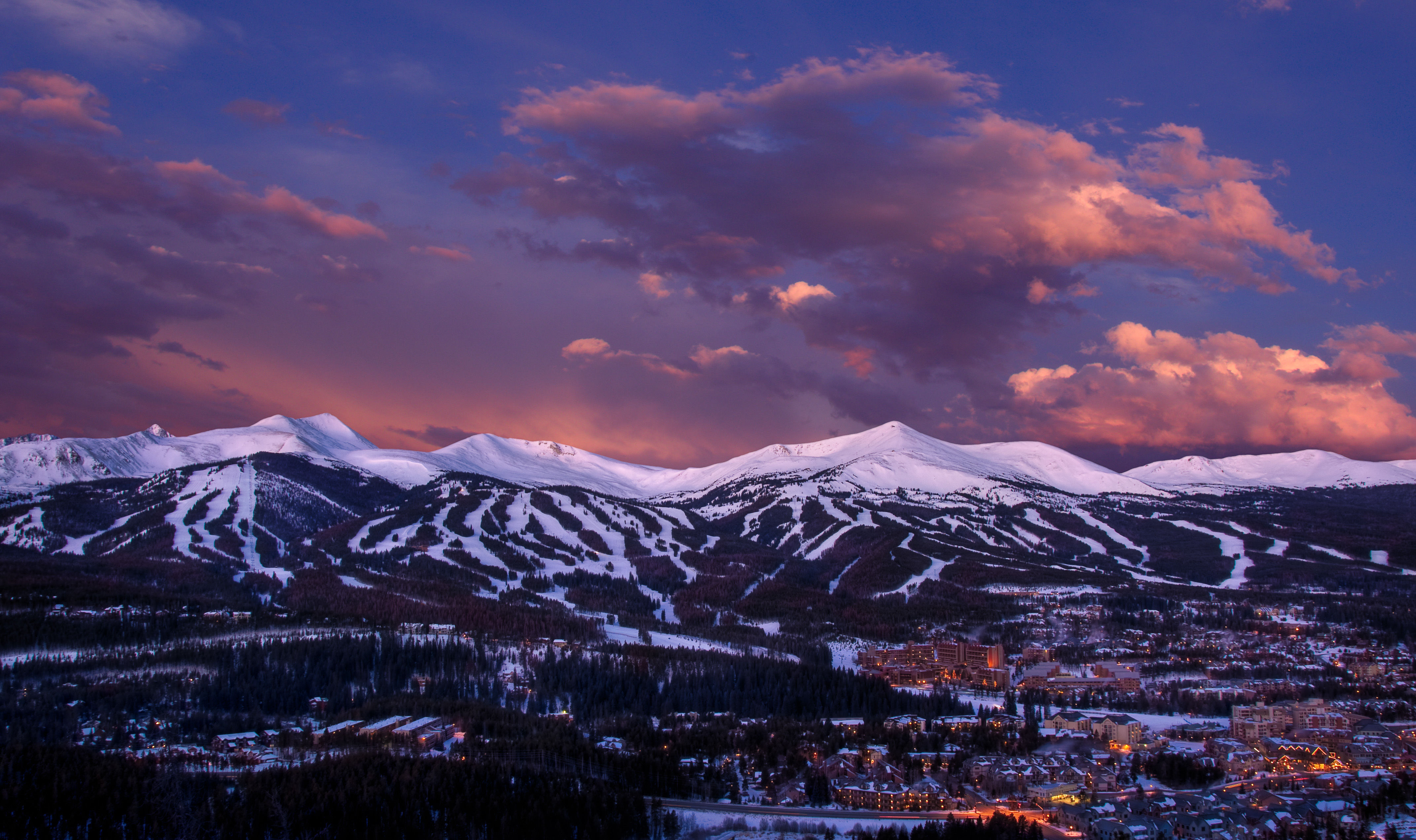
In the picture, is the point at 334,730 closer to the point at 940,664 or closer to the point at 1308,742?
the point at 940,664

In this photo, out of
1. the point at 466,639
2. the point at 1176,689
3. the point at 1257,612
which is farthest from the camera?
the point at 1257,612

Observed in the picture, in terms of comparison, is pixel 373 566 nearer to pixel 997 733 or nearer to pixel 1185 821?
pixel 997 733

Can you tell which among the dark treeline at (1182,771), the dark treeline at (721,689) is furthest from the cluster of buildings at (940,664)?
the dark treeline at (1182,771)

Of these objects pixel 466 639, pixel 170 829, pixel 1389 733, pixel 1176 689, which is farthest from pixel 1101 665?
pixel 170 829

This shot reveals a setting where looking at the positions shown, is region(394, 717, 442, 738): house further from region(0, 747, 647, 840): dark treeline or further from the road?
the road

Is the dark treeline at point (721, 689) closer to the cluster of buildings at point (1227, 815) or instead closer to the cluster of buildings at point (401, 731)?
the cluster of buildings at point (401, 731)

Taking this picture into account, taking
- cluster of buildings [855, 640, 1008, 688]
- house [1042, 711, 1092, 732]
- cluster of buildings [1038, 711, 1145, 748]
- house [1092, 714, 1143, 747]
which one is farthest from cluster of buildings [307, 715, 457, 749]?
cluster of buildings [855, 640, 1008, 688]
